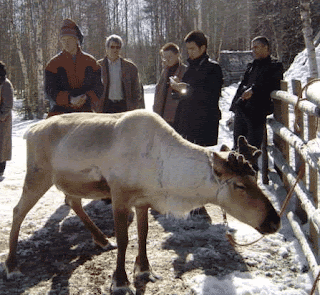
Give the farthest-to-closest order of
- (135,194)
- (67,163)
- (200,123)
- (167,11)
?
1. (167,11)
2. (200,123)
3. (67,163)
4. (135,194)

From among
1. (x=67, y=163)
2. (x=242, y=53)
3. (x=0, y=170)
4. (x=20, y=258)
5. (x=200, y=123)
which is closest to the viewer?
(x=67, y=163)

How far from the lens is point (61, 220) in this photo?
189 inches

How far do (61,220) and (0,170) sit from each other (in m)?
2.62

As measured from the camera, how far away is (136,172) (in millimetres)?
3170

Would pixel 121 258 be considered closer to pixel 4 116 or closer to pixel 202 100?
pixel 202 100

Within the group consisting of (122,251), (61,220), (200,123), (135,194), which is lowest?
(61,220)

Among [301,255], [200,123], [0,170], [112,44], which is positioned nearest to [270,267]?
[301,255]

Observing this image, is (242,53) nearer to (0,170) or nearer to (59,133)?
(0,170)

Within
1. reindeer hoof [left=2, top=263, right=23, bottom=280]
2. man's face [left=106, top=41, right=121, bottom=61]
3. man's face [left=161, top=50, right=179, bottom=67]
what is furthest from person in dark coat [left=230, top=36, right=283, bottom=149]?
reindeer hoof [left=2, top=263, right=23, bottom=280]

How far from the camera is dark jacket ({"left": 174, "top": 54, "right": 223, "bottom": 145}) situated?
4.67 m

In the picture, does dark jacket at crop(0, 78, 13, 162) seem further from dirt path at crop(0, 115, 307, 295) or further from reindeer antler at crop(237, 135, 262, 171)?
reindeer antler at crop(237, 135, 262, 171)

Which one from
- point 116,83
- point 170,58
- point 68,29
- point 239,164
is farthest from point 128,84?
point 239,164

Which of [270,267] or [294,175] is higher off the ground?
[294,175]

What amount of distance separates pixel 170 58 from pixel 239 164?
2953 millimetres
